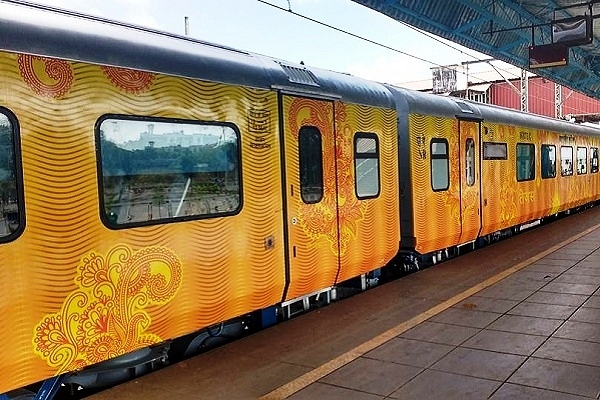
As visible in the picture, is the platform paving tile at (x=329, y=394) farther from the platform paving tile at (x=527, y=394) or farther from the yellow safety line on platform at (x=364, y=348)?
the platform paving tile at (x=527, y=394)

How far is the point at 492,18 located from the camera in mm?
12219

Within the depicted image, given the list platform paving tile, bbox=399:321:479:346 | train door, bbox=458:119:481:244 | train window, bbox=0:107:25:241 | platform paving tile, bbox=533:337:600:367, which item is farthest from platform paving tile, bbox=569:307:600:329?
train window, bbox=0:107:25:241

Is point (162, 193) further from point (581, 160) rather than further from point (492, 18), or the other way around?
point (581, 160)

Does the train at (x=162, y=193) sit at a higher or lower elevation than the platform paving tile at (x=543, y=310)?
higher

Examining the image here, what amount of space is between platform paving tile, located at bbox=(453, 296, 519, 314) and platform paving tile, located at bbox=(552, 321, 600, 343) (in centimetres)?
75

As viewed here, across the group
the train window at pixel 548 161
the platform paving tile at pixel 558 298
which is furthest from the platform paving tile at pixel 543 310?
the train window at pixel 548 161

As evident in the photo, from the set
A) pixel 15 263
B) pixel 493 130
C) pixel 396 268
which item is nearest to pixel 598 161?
pixel 493 130

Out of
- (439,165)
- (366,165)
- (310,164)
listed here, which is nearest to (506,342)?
(310,164)

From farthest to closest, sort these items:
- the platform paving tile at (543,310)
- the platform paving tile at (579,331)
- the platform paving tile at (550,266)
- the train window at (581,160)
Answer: the train window at (581,160)
the platform paving tile at (550,266)
the platform paving tile at (543,310)
the platform paving tile at (579,331)

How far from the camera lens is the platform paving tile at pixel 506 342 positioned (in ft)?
16.7

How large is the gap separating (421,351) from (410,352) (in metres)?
0.10

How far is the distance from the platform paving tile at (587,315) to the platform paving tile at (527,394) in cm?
209

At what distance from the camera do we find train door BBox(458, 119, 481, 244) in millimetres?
9836

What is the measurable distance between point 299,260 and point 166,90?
2334 mm
